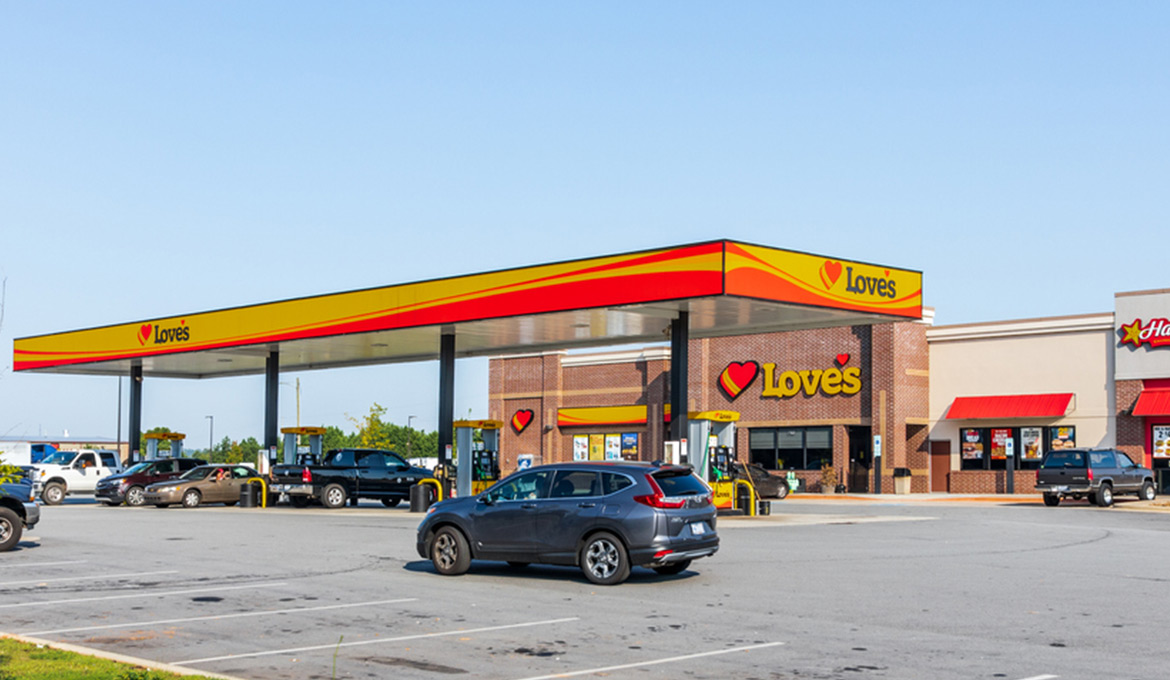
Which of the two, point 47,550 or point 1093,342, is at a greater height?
point 1093,342

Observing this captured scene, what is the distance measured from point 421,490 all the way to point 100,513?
8890mm

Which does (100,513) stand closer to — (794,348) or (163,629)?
(163,629)

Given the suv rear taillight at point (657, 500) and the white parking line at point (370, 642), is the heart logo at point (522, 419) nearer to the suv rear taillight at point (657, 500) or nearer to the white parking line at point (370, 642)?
the suv rear taillight at point (657, 500)

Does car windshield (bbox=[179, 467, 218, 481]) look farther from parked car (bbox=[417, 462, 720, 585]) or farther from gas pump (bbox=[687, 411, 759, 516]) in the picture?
parked car (bbox=[417, 462, 720, 585])

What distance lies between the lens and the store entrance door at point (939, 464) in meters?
51.2

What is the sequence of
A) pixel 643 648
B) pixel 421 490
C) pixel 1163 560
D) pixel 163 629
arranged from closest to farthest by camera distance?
pixel 643 648
pixel 163 629
pixel 1163 560
pixel 421 490

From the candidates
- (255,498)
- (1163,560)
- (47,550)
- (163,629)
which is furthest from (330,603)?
(255,498)

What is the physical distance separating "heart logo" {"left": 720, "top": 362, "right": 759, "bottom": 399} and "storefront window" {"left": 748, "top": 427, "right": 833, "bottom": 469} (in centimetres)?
216

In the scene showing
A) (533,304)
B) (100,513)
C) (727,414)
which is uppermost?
(533,304)

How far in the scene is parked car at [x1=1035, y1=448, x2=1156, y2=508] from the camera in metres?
35.8

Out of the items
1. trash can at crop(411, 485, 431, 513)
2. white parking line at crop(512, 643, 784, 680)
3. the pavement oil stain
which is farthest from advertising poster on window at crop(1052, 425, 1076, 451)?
the pavement oil stain

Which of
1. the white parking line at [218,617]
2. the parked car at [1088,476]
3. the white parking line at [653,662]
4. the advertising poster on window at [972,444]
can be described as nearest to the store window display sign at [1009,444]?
the advertising poster on window at [972,444]

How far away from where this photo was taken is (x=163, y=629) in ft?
37.6

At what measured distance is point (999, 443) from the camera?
49438 millimetres
